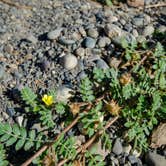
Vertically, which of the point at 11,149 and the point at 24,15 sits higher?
the point at 24,15

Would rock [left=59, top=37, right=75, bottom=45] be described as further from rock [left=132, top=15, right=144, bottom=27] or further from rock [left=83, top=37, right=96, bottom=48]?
rock [left=132, top=15, right=144, bottom=27]

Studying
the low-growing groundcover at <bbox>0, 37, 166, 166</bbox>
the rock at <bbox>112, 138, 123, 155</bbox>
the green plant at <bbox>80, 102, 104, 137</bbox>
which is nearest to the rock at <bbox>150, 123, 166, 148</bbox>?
the low-growing groundcover at <bbox>0, 37, 166, 166</bbox>

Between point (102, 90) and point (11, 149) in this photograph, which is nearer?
point (11, 149)

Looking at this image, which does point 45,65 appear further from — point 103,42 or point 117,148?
point 117,148

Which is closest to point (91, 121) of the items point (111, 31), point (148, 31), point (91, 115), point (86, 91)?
point (91, 115)

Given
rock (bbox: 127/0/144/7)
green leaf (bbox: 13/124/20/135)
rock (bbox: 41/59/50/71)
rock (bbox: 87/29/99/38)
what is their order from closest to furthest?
green leaf (bbox: 13/124/20/135)
rock (bbox: 41/59/50/71)
rock (bbox: 87/29/99/38)
rock (bbox: 127/0/144/7)

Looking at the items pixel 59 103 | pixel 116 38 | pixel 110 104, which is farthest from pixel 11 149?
pixel 116 38

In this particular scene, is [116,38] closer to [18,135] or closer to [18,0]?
[18,0]

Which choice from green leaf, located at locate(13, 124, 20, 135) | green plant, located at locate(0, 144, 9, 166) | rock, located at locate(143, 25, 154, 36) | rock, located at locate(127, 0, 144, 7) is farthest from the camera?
rock, located at locate(127, 0, 144, 7)
